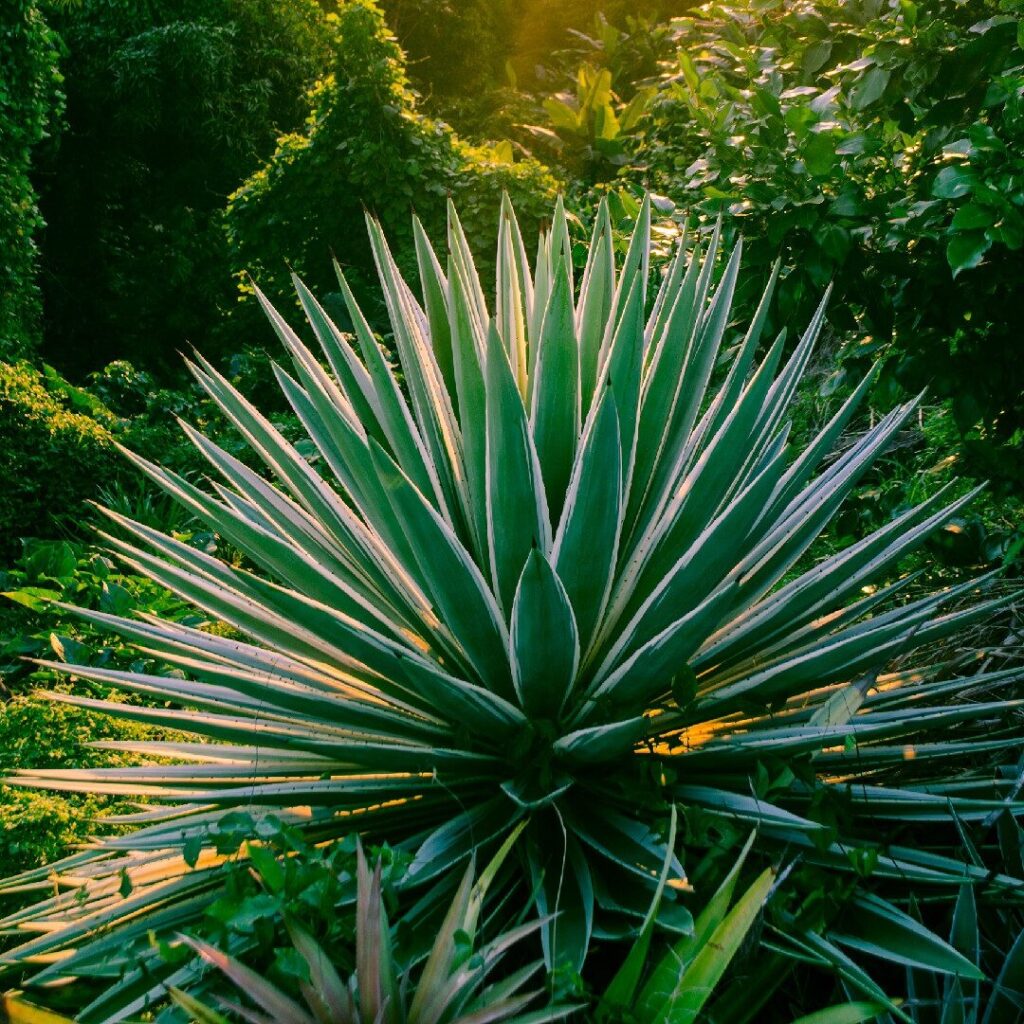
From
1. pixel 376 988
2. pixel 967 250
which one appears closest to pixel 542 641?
pixel 376 988

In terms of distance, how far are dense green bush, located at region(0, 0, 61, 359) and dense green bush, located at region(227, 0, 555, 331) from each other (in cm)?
190

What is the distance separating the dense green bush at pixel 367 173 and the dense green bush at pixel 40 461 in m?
2.82

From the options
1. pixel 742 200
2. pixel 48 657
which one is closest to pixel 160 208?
pixel 48 657

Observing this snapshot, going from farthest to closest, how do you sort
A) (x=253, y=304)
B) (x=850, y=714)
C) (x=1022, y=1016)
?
(x=253, y=304), (x=850, y=714), (x=1022, y=1016)

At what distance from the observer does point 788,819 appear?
1.34 metres

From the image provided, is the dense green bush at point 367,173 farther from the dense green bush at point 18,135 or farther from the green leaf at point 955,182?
the green leaf at point 955,182

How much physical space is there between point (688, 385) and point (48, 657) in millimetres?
2914

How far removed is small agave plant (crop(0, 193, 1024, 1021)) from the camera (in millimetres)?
1399

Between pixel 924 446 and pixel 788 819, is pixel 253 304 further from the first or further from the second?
pixel 788 819

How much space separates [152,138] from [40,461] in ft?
29.4

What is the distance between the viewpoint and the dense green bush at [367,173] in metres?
8.05

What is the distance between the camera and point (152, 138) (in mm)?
12852

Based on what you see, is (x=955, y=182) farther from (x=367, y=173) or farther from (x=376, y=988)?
(x=367, y=173)

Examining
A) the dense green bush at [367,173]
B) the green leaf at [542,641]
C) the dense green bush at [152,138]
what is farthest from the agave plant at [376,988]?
the dense green bush at [152,138]
